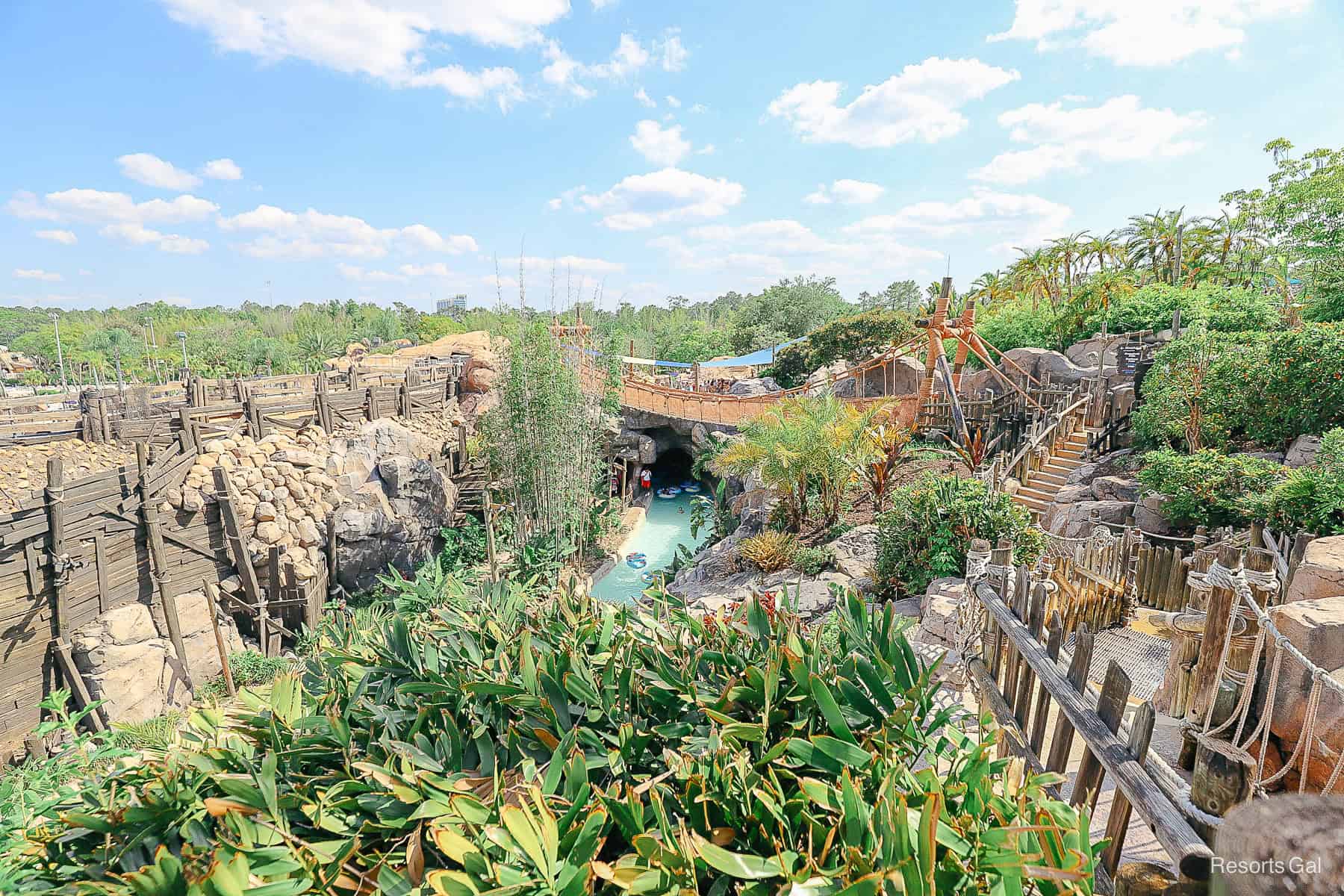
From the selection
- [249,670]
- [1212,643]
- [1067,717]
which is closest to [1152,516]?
[1212,643]

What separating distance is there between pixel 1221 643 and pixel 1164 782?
1.09 m

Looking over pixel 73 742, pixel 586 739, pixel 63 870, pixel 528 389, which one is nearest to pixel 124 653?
pixel 528 389

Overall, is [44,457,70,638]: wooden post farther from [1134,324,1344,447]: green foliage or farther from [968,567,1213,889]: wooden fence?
[1134,324,1344,447]: green foliage

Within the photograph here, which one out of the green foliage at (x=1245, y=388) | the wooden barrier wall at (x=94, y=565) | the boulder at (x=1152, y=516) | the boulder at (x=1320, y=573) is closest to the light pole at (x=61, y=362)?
the wooden barrier wall at (x=94, y=565)

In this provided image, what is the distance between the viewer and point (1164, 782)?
5.47 feet

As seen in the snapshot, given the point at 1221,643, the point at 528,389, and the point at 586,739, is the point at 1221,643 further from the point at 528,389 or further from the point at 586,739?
the point at 528,389

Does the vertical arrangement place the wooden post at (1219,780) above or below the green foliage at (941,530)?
above

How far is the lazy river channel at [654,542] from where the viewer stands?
404 inches

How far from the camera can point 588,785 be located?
827 millimetres

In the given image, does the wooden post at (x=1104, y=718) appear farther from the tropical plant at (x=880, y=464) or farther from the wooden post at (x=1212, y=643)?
the tropical plant at (x=880, y=464)

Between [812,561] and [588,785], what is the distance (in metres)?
5.74

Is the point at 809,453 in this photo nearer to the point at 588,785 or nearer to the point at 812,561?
the point at 812,561

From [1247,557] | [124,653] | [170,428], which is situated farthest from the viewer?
[170,428]

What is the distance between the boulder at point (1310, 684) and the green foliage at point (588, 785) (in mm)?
1676
